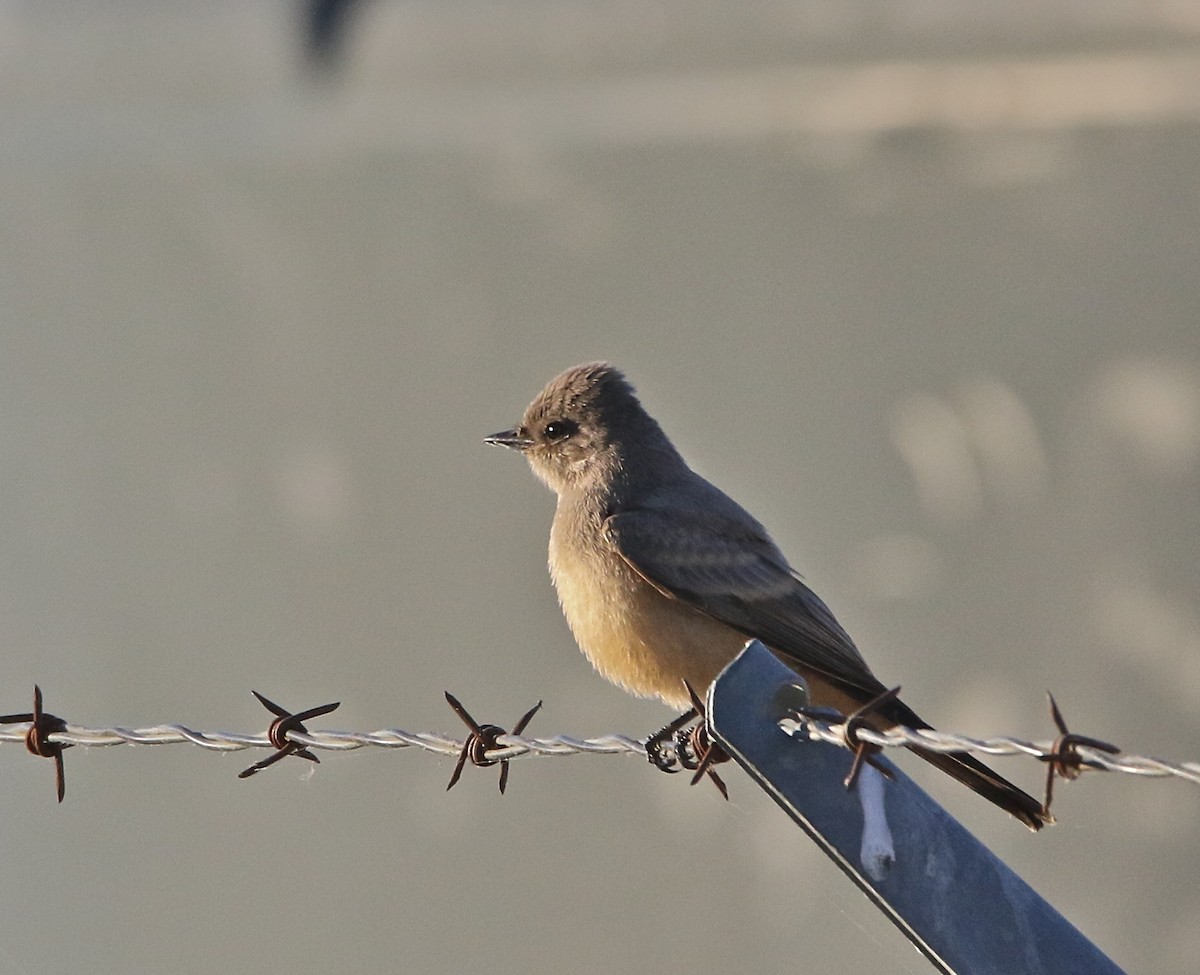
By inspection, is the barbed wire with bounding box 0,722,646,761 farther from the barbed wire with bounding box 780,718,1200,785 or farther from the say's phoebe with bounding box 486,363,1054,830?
the say's phoebe with bounding box 486,363,1054,830

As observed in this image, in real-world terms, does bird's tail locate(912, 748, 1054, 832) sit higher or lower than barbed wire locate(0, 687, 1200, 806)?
lower

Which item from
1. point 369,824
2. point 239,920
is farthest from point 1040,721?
point 239,920

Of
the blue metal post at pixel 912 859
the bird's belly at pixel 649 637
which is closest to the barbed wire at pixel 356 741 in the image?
the blue metal post at pixel 912 859

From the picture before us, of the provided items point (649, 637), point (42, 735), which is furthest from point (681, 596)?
point (42, 735)

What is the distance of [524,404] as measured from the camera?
651cm

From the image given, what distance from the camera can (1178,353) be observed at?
18.2 ft

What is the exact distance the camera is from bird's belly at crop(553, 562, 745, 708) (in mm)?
4586

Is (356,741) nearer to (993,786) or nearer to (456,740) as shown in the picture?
(456,740)

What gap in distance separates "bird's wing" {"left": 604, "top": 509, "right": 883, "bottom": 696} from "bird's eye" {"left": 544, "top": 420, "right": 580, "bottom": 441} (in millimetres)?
588

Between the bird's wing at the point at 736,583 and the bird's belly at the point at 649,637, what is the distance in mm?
47

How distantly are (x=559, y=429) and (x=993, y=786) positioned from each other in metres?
2.22

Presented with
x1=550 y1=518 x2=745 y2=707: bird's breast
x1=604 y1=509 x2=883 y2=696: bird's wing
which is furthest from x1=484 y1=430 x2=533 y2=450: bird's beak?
x1=550 y1=518 x2=745 y2=707: bird's breast

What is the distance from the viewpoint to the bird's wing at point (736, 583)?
178 inches

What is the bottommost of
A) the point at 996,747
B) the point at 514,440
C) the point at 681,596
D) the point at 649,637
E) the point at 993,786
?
the point at 993,786
